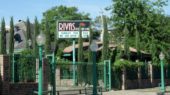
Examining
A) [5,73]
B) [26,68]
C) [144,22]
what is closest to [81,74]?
[26,68]

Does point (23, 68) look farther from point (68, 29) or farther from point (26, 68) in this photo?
point (68, 29)

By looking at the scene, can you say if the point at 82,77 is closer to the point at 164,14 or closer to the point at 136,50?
the point at 136,50

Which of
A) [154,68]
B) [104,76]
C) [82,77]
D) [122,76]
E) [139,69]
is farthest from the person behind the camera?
[154,68]

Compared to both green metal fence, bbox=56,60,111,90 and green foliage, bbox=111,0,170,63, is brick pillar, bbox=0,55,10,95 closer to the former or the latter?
green metal fence, bbox=56,60,111,90

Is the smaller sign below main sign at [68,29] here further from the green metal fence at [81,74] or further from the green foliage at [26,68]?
the green foliage at [26,68]

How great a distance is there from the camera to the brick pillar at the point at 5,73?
22.5 m

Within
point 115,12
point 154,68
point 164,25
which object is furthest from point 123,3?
point 154,68

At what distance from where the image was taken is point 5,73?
22719mm

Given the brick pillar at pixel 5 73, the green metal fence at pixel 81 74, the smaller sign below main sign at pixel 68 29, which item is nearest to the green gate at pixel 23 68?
the brick pillar at pixel 5 73

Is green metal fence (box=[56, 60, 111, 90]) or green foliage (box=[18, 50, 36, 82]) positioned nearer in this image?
green foliage (box=[18, 50, 36, 82])

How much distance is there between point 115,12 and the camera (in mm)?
59500

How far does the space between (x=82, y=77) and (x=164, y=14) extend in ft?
84.9

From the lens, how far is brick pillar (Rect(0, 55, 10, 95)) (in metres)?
22.5

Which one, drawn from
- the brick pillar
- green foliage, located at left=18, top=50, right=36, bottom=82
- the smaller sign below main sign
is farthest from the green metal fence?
the smaller sign below main sign
